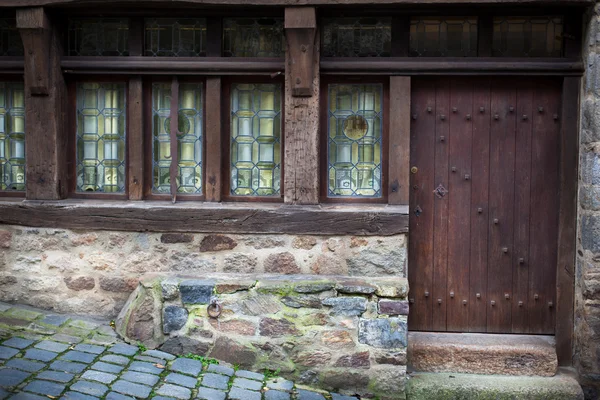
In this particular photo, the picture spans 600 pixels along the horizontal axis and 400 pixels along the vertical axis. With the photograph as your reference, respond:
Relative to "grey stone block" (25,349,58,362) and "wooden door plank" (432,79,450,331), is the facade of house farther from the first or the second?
"grey stone block" (25,349,58,362)

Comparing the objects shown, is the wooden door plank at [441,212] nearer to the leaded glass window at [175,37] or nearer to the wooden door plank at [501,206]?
the wooden door plank at [501,206]

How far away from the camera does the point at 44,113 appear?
5008mm

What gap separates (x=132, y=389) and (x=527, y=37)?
3.72 metres

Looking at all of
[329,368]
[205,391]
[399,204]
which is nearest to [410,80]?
[399,204]

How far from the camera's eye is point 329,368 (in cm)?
458

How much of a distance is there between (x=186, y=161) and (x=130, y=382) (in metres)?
1.76

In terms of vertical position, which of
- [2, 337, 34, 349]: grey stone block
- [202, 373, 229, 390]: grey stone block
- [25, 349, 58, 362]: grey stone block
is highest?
[2, 337, 34, 349]: grey stone block

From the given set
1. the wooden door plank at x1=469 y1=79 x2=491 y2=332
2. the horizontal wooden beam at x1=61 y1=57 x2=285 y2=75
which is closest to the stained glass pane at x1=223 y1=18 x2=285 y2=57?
the horizontal wooden beam at x1=61 y1=57 x2=285 y2=75

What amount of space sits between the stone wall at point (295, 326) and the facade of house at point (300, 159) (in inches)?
1.5

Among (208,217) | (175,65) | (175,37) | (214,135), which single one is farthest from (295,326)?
(175,37)

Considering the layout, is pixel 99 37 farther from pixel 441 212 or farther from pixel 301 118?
pixel 441 212

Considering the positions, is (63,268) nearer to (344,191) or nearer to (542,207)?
(344,191)

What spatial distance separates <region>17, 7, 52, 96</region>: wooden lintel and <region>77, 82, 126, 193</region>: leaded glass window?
0.32m

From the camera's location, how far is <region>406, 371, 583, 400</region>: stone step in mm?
4734
